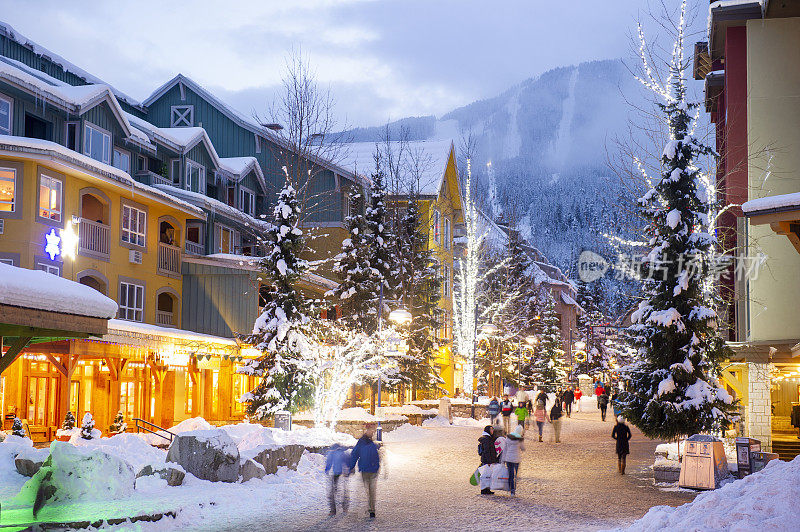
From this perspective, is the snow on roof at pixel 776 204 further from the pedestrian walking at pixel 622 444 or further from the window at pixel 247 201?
the window at pixel 247 201

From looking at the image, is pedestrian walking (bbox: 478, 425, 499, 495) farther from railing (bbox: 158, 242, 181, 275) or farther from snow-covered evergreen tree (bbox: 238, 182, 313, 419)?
railing (bbox: 158, 242, 181, 275)

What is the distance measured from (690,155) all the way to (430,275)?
21.7 metres

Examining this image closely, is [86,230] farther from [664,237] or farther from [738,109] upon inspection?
[738,109]

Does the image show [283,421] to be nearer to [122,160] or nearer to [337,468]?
[337,468]

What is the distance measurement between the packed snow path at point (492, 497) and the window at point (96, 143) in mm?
16021

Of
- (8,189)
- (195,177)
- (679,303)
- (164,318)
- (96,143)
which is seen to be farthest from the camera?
(195,177)

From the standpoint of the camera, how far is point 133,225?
32.9 metres

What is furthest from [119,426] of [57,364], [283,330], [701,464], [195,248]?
[701,464]

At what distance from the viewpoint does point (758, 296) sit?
2503 centimetres

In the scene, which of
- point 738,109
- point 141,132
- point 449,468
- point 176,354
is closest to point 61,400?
point 176,354

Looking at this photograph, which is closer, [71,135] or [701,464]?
[701,464]

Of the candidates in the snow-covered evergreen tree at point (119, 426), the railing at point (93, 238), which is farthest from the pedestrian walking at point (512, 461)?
the railing at point (93, 238)

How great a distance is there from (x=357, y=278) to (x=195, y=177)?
9.11m

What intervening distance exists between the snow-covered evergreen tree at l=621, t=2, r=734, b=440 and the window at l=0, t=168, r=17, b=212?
64.8 ft
